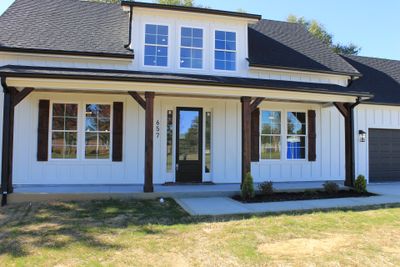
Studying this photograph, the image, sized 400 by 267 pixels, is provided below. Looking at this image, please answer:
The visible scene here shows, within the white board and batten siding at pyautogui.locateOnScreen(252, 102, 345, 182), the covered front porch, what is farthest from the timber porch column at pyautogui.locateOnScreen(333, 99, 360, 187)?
the white board and batten siding at pyautogui.locateOnScreen(252, 102, 345, 182)

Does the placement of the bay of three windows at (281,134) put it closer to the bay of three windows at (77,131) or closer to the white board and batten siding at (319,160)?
the white board and batten siding at (319,160)

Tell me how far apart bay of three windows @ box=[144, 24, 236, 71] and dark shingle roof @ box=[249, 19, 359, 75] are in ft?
2.74

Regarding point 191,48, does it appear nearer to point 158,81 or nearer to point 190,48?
point 190,48

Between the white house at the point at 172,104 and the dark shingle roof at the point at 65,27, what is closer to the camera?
the white house at the point at 172,104

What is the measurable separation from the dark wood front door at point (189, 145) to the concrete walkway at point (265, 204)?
2.05 meters

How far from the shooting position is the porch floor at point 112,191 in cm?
809

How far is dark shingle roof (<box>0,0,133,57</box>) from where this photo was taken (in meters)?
9.84

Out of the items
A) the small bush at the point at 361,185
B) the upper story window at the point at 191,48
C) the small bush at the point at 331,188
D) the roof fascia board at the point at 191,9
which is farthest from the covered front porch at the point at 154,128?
the roof fascia board at the point at 191,9

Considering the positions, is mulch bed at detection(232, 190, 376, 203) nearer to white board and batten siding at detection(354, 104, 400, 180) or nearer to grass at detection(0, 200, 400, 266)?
grass at detection(0, 200, 400, 266)

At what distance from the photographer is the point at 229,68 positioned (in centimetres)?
1085

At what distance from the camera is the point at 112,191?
28.2ft

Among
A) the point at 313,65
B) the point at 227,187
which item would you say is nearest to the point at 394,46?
the point at 313,65

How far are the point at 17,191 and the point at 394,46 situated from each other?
2764 cm

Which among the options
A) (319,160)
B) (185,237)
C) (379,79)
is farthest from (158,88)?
(379,79)
